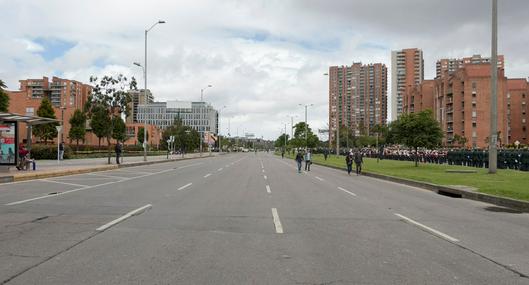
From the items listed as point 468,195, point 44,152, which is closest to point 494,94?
point 468,195

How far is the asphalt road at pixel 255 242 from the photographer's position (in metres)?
6.13

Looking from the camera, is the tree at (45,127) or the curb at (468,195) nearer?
the curb at (468,195)

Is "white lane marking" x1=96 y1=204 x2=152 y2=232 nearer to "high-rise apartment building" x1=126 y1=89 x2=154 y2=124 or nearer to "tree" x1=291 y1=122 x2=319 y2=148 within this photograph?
"high-rise apartment building" x1=126 y1=89 x2=154 y2=124

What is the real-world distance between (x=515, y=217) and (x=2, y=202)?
14.0 metres

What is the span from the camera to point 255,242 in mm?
8219

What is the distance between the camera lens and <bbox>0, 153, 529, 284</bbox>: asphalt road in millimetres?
6133

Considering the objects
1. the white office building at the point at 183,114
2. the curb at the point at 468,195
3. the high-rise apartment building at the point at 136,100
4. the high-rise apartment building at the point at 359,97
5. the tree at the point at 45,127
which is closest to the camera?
the curb at the point at 468,195

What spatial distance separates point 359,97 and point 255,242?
135693 millimetres

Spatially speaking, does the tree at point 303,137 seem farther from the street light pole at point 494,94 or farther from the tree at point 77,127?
the street light pole at point 494,94

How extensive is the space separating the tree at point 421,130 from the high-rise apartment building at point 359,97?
7304 centimetres

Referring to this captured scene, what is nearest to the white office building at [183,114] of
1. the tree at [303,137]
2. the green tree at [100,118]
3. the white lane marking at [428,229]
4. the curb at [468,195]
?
the tree at [303,137]

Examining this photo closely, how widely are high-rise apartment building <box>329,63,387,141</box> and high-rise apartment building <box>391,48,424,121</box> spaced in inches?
1260

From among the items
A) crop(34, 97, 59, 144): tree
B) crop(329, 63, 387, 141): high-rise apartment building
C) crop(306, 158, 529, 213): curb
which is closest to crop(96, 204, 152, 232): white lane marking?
crop(306, 158, 529, 213): curb

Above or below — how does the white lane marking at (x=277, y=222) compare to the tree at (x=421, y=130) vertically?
below
